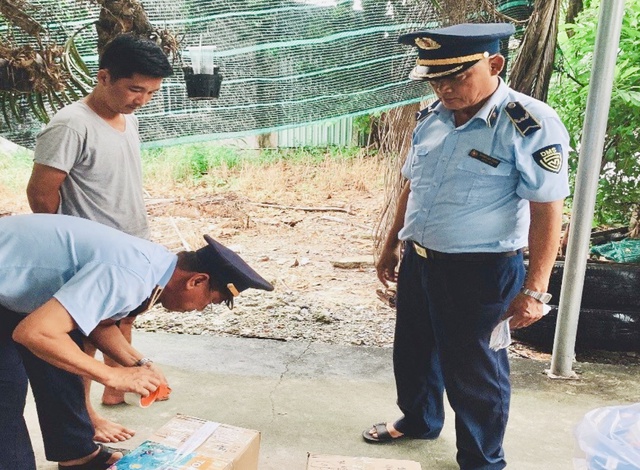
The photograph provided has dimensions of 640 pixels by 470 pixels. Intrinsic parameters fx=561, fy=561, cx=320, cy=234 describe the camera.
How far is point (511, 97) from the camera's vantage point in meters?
1.83

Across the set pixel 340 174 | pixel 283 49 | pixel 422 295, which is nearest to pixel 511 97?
pixel 422 295

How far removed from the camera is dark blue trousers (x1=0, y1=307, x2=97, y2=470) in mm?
1527

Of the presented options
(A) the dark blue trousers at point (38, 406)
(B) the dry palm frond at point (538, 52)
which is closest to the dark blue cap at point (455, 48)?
(B) the dry palm frond at point (538, 52)

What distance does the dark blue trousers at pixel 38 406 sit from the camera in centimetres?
153

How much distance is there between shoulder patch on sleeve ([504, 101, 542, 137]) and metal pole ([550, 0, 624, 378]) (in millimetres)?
1080

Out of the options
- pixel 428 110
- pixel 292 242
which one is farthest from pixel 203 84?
pixel 292 242

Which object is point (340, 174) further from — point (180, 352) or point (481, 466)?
point (481, 466)

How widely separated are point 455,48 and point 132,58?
3.50 feet

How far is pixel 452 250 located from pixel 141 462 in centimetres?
116

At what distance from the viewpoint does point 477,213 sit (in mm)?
1865

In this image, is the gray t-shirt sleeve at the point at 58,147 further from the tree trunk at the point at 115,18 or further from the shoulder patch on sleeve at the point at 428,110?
the shoulder patch on sleeve at the point at 428,110

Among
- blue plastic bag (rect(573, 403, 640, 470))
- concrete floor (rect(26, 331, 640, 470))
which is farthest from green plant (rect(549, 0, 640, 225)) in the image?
blue plastic bag (rect(573, 403, 640, 470))

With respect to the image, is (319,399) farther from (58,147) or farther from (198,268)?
(58,147)

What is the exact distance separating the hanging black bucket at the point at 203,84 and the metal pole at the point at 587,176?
192 cm
